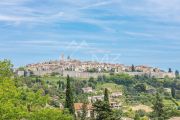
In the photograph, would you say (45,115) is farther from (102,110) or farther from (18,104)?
(102,110)

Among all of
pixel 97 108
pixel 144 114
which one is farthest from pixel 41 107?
pixel 144 114

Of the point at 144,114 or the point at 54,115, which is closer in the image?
the point at 54,115

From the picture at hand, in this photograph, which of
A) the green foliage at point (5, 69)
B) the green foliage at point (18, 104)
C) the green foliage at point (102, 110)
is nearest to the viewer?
the green foliage at point (18, 104)

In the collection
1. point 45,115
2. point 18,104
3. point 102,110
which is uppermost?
point 18,104

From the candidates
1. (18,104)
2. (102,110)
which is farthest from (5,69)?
(102,110)

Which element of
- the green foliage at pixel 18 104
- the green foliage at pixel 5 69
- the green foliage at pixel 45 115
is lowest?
the green foliage at pixel 45 115

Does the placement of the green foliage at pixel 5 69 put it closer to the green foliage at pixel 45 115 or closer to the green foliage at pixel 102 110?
the green foliage at pixel 45 115

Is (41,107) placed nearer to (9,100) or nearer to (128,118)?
(9,100)

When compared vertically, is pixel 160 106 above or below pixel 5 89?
below

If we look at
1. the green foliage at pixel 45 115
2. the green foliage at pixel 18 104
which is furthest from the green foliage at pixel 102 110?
the green foliage at pixel 45 115

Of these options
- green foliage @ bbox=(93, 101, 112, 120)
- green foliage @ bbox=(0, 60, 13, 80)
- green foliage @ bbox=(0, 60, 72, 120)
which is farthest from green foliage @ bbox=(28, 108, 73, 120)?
green foliage @ bbox=(93, 101, 112, 120)

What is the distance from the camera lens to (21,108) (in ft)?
103

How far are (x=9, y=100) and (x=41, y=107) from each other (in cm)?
594

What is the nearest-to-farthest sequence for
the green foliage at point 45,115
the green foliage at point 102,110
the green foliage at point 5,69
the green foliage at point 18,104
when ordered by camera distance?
the green foliage at point 18,104 < the green foliage at point 45,115 < the green foliage at point 5,69 < the green foliage at point 102,110
